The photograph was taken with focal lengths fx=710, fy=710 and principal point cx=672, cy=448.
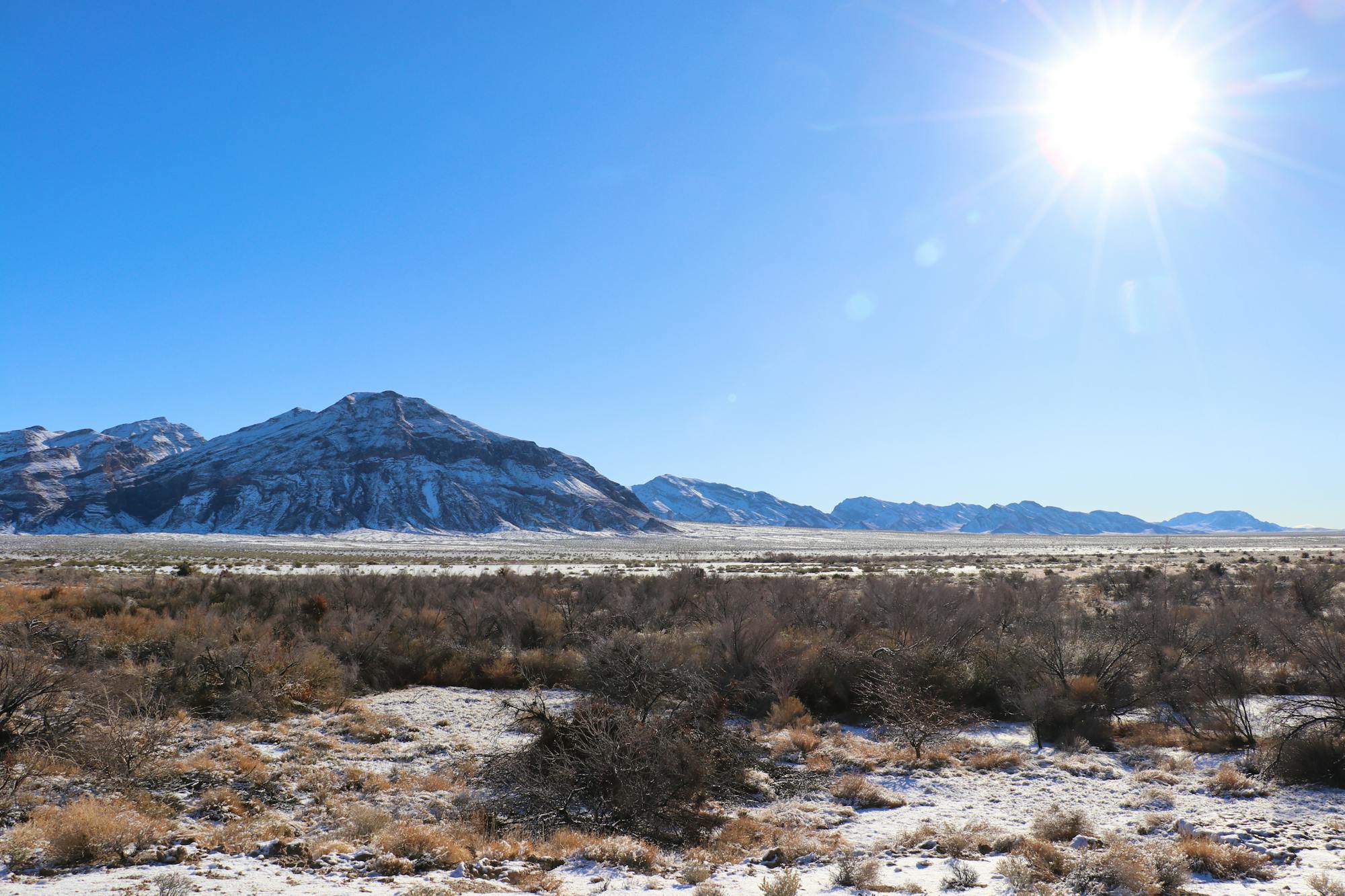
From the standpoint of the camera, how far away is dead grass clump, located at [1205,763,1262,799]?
8773 millimetres

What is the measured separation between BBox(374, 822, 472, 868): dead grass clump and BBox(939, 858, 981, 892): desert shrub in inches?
179

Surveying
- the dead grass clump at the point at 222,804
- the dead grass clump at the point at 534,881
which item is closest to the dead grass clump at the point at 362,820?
the dead grass clump at the point at 222,804

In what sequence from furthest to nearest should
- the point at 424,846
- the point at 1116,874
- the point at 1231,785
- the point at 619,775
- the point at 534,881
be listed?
the point at 1231,785, the point at 619,775, the point at 424,846, the point at 534,881, the point at 1116,874

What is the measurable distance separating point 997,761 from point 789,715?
3.57 metres

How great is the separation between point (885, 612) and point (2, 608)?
23130mm

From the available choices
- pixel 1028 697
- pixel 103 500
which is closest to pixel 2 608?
pixel 1028 697

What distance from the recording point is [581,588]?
89.1 feet

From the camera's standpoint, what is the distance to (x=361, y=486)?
143m

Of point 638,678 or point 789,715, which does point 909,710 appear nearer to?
point 789,715

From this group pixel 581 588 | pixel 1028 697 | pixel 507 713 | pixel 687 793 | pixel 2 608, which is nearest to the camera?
Result: pixel 687 793

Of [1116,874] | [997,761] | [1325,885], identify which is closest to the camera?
[1325,885]

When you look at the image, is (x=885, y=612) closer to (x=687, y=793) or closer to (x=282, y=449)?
(x=687, y=793)

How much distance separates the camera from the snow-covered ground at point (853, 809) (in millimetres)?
6422

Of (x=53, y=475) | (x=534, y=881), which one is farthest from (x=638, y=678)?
(x=53, y=475)
